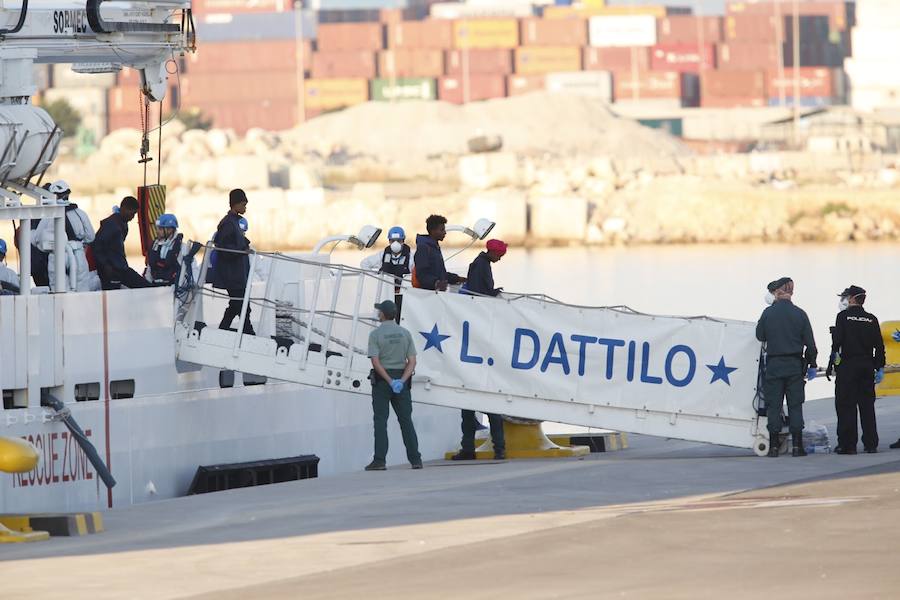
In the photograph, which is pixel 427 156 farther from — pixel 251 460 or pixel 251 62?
pixel 251 460

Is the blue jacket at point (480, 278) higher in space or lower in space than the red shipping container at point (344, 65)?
lower

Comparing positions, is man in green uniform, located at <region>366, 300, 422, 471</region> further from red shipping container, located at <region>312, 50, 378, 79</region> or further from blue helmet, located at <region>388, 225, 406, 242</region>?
red shipping container, located at <region>312, 50, 378, 79</region>

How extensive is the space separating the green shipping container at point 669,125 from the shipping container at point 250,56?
116 feet

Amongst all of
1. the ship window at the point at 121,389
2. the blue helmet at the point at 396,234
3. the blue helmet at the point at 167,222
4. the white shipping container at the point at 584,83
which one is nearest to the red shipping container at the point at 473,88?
the white shipping container at the point at 584,83

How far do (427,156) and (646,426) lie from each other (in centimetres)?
13605

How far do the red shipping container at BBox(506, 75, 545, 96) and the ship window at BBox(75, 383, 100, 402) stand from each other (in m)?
170

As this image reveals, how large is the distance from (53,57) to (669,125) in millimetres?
155601

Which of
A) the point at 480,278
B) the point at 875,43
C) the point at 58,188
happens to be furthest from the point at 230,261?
the point at 875,43

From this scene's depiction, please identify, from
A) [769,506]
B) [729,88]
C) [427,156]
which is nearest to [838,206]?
[427,156]

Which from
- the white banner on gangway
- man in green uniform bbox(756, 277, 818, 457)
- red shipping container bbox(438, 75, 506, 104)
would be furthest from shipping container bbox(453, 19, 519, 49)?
man in green uniform bbox(756, 277, 818, 457)

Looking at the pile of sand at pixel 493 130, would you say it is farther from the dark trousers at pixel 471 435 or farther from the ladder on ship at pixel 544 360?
the ladder on ship at pixel 544 360

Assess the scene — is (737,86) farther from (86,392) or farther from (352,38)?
(86,392)

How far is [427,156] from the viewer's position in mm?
154375

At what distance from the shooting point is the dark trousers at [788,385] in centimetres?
1806
